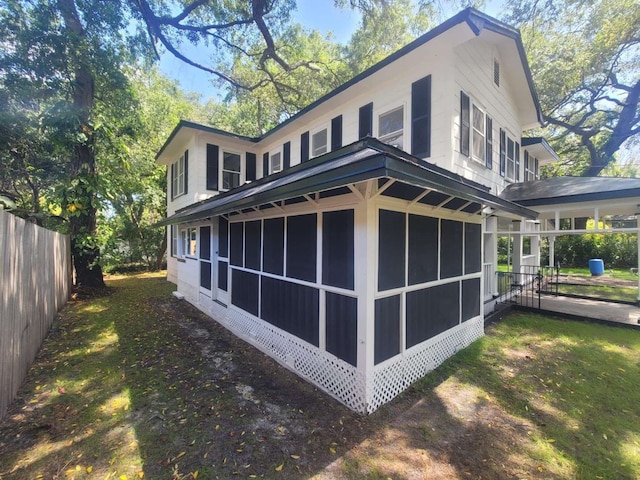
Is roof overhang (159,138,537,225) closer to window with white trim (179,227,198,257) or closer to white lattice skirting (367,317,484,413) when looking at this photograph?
white lattice skirting (367,317,484,413)

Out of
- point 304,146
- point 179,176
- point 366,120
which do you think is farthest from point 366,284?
point 179,176

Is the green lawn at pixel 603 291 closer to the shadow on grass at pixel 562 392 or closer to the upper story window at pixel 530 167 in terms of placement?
the shadow on grass at pixel 562 392

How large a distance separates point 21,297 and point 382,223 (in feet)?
16.6

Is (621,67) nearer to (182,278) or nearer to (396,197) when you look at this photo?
(396,197)

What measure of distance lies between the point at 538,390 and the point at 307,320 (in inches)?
131

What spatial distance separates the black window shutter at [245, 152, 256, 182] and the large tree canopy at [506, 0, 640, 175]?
13.2 m

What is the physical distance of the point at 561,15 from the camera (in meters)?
12.5

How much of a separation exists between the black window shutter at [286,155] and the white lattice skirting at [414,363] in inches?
289

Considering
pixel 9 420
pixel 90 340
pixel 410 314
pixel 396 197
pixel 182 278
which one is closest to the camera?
pixel 9 420

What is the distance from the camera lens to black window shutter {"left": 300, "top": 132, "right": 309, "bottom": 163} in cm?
882

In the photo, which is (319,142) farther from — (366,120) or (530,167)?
(530,167)

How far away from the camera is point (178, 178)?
39.6ft

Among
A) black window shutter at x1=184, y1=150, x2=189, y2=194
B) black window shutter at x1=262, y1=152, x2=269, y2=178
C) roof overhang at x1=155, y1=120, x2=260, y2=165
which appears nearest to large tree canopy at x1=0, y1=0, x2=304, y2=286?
roof overhang at x1=155, y1=120, x2=260, y2=165

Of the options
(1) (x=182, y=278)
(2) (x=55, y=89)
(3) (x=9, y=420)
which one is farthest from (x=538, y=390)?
(2) (x=55, y=89)
